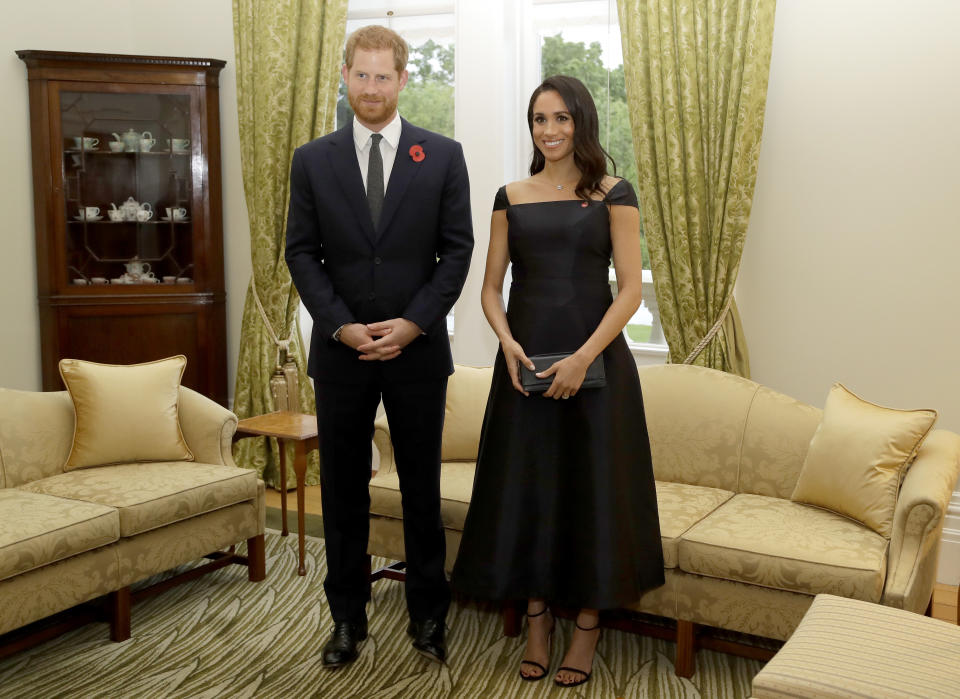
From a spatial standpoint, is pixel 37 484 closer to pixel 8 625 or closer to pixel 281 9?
pixel 8 625

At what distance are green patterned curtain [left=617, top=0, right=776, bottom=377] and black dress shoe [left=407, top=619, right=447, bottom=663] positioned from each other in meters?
1.60

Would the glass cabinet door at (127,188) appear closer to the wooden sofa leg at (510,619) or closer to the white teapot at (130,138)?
Answer: the white teapot at (130,138)

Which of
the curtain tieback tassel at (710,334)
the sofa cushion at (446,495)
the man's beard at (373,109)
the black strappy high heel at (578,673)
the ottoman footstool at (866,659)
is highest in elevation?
the man's beard at (373,109)

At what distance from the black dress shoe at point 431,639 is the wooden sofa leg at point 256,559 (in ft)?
2.96

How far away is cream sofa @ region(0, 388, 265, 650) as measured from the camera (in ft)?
9.02

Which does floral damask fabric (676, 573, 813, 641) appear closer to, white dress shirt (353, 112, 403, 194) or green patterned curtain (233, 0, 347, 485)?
white dress shirt (353, 112, 403, 194)

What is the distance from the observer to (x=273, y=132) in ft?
15.5

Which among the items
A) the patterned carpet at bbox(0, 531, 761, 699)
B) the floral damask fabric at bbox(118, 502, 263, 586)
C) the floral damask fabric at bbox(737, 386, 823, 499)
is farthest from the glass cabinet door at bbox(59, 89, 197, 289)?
the floral damask fabric at bbox(737, 386, 823, 499)

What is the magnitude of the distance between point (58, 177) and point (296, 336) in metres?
1.46

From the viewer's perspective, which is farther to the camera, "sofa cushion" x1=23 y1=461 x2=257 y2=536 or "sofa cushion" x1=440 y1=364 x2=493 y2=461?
"sofa cushion" x1=440 y1=364 x2=493 y2=461

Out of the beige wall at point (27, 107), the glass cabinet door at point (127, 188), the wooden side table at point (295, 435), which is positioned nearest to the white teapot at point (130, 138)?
the glass cabinet door at point (127, 188)

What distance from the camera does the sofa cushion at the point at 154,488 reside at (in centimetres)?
306

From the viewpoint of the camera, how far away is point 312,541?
4.02 m

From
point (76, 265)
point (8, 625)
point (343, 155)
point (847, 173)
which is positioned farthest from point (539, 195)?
point (76, 265)
